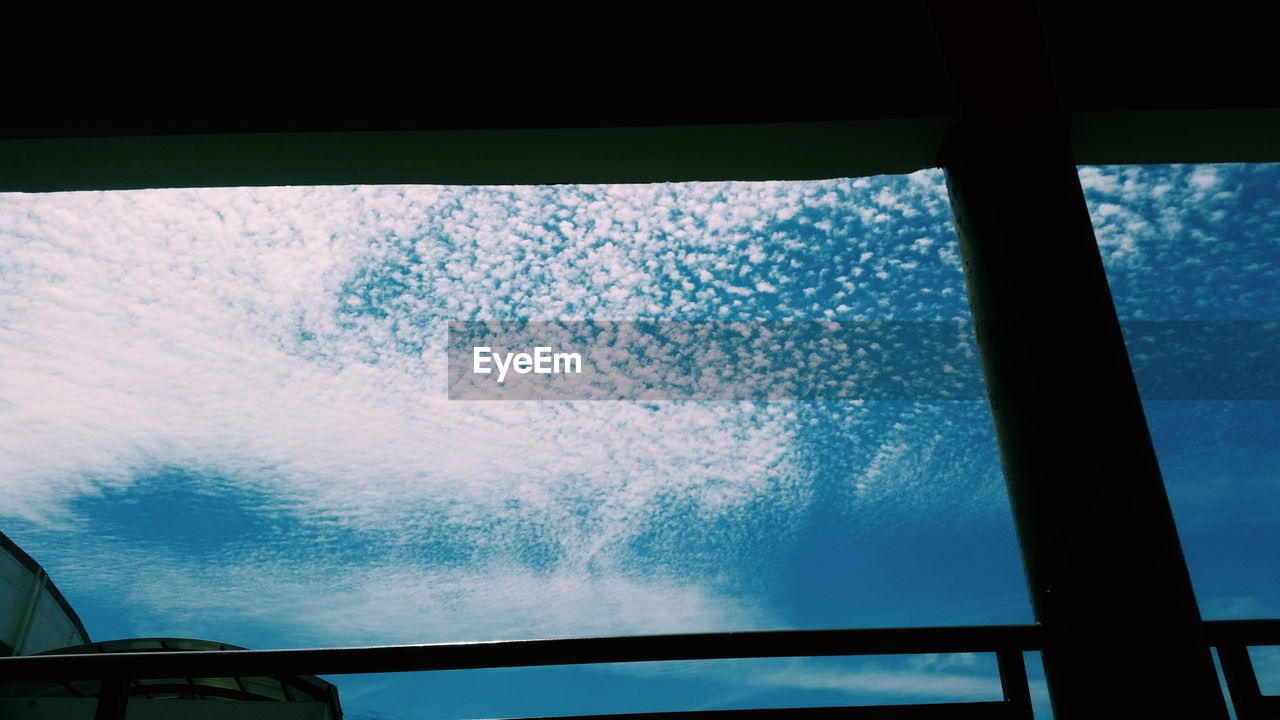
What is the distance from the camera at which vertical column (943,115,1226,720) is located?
5.68 feet

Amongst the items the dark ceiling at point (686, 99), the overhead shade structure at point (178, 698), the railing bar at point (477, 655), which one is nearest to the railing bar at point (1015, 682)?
the railing bar at point (477, 655)

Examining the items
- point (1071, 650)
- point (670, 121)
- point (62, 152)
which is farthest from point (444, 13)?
point (1071, 650)

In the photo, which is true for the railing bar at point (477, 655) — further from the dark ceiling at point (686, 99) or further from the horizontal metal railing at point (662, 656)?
the dark ceiling at point (686, 99)

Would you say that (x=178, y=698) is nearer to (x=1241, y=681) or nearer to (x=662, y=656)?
(x=662, y=656)

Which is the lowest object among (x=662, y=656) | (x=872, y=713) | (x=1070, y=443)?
(x=872, y=713)

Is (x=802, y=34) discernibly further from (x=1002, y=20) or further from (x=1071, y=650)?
(x=1071, y=650)

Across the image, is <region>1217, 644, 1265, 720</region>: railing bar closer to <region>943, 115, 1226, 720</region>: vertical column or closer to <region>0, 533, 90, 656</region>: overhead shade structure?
<region>943, 115, 1226, 720</region>: vertical column

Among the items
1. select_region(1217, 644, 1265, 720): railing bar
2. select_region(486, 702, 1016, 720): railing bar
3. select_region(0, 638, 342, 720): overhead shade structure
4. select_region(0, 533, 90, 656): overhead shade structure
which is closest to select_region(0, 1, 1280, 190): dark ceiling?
select_region(1217, 644, 1265, 720): railing bar

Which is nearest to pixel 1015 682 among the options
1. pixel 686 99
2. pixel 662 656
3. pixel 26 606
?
Result: pixel 662 656

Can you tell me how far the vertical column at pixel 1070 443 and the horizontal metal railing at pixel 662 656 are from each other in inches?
4.2

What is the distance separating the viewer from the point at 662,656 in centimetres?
164

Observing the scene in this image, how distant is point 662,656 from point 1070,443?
131 cm

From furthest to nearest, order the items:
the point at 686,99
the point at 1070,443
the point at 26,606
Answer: the point at 26,606 < the point at 686,99 < the point at 1070,443

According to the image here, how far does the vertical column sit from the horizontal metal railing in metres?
0.11
